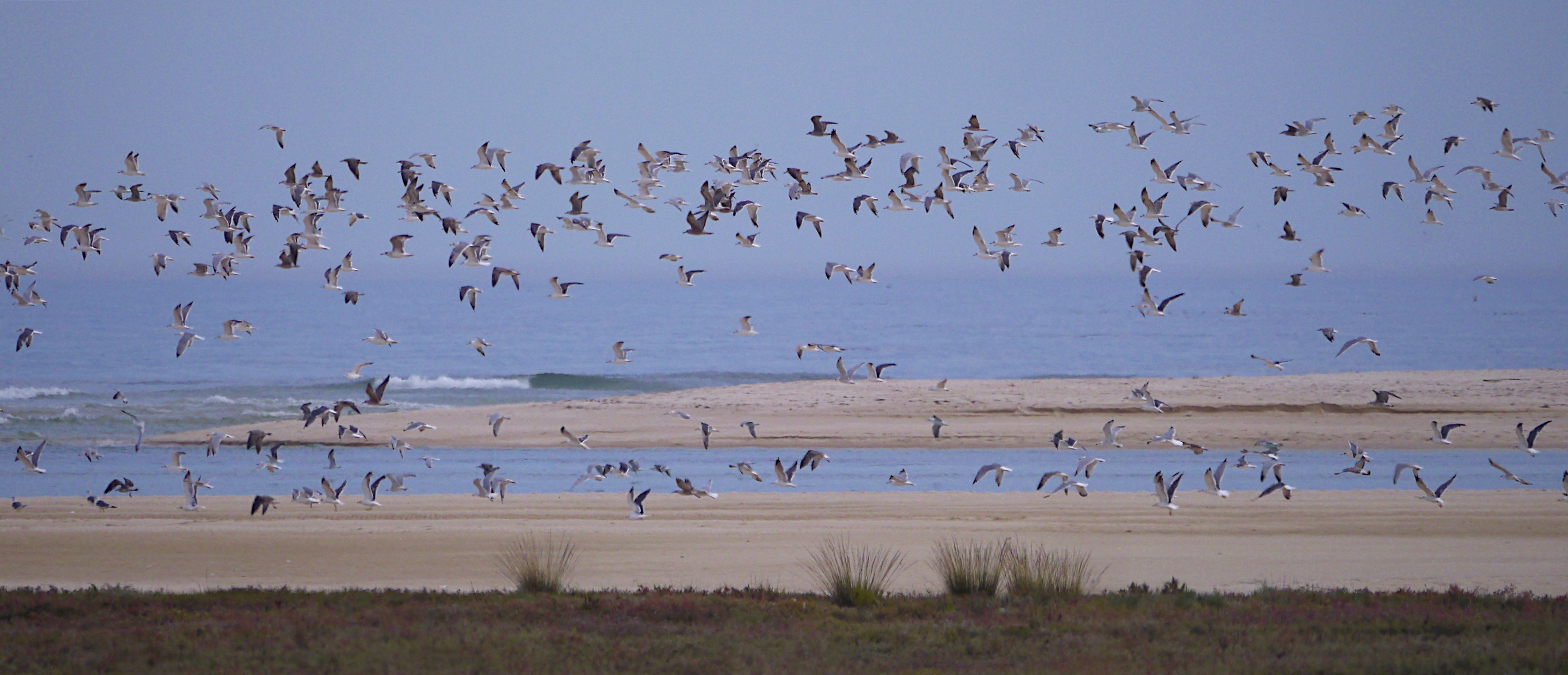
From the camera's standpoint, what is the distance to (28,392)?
44250 mm

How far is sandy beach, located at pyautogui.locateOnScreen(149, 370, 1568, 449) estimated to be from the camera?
30.8 m

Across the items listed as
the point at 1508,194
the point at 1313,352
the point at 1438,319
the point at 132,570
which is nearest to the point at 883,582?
the point at 132,570

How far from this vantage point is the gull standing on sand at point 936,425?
2805 centimetres

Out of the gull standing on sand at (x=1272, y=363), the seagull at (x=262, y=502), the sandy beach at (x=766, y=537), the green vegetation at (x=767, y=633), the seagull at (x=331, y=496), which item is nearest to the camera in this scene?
the green vegetation at (x=767, y=633)

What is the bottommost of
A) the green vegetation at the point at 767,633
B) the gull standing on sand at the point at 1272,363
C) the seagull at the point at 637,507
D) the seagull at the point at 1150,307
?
the green vegetation at the point at 767,633

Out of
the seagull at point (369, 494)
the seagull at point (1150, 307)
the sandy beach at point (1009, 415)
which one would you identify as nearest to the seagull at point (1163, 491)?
the seagull at point (1150, 307)

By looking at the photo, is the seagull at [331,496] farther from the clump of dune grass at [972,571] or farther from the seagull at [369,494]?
the clump of dune grass at [972,571]

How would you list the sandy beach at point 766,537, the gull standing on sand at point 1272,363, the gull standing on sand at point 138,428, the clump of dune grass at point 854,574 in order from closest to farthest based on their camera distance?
the clump of dune grass at point 854,574 < the sandy beach at point 766,537 < the gull standing on sand at point 1272,363 < the gull standing on sand at point 138,428

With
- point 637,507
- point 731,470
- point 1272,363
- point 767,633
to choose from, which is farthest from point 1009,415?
point 767,633

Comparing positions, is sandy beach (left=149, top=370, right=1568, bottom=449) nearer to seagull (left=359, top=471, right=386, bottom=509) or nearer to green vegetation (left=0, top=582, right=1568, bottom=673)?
seagull (left=359, top=471, right=386, bottom=509)

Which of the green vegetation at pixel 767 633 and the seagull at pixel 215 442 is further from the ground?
the seagull at pixel 215 442

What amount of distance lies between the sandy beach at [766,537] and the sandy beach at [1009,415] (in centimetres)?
876

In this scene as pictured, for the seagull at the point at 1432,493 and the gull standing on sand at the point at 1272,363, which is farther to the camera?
the gull standing on sand at the point at 1272,363

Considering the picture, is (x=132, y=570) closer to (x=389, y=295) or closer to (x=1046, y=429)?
(x=1046, y=429)
